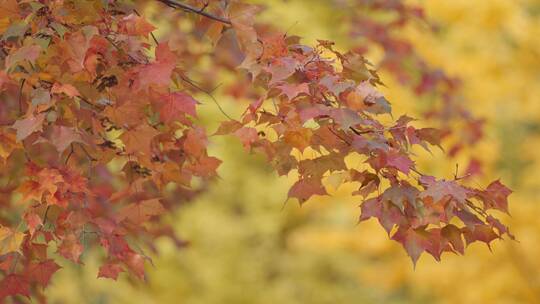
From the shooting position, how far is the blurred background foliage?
6.48m

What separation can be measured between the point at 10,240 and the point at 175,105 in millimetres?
490

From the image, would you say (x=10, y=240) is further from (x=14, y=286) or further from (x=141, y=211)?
(x=141, y=211)

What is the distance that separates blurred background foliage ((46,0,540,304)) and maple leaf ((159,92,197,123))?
163 cm

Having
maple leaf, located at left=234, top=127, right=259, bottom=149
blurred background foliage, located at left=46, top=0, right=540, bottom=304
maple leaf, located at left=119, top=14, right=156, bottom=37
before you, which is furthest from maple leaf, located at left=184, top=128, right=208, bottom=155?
blurred background foliage, located at left=46, top=0, right=540, bottom=304

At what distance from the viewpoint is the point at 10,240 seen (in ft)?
7.98

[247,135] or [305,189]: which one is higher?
[247,135]

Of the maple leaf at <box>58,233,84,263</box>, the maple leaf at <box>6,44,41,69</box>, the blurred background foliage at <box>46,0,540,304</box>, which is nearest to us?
the maple leaf at <box>6,44,41,69</box>

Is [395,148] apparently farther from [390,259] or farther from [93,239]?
[390,259]

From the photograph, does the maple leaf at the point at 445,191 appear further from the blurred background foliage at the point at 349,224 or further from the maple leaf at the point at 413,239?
the blurred background foliage at the point at 349,224

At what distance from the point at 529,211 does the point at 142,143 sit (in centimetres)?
447

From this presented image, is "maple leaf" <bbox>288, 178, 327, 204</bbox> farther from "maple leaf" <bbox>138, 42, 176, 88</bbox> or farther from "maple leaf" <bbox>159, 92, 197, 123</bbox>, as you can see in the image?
"maple leaf" <bbox>138, 42, 176, 88</bbox>

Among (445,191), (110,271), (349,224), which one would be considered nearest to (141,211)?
(110,271)

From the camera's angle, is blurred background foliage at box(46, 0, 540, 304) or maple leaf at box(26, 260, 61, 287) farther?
blurred background foliage at box(46, 0, 540, 304)

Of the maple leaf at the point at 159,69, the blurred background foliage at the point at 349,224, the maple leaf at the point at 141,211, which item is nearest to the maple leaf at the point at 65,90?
the maple leaf at the point at 159,69
